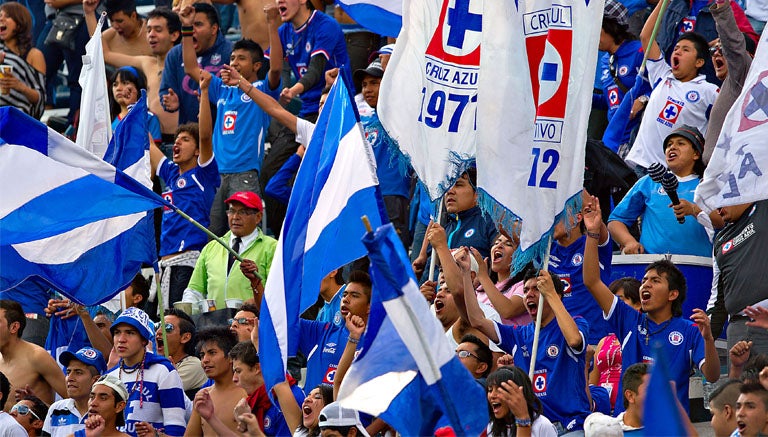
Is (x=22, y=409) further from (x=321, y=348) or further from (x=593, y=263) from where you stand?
(x=593, y=263)

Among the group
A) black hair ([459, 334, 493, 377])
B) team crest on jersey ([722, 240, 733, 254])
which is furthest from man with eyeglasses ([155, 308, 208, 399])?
team crest on jersey ([722, 240, 733, 254])

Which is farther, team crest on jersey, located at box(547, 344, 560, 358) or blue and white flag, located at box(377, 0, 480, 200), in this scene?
blue and white flag, located at box(377, 0, 480, 200)

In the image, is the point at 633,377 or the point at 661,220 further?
the point at 661,220

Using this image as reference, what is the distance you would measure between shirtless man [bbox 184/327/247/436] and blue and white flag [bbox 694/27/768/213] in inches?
120

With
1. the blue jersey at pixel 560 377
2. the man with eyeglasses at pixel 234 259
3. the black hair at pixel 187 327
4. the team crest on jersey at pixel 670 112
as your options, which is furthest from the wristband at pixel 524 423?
the team crest on jersey at pixel 670 112

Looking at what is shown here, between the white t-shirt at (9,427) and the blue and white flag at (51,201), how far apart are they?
84 cm

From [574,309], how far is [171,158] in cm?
529

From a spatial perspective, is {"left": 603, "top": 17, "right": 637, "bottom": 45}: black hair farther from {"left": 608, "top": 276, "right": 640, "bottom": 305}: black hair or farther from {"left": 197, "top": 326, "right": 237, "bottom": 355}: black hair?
{"left": 197, "top": 326, "right": 237, "bottom": 355}: black hair

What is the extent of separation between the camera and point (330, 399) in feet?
28.2

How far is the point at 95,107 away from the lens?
1192 cm

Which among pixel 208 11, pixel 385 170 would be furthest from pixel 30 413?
pixel 208 11

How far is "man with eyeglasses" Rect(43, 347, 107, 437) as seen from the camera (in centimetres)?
1007

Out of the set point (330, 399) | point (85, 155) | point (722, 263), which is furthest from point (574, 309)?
point (85, 155)

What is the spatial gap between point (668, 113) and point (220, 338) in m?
3.96
